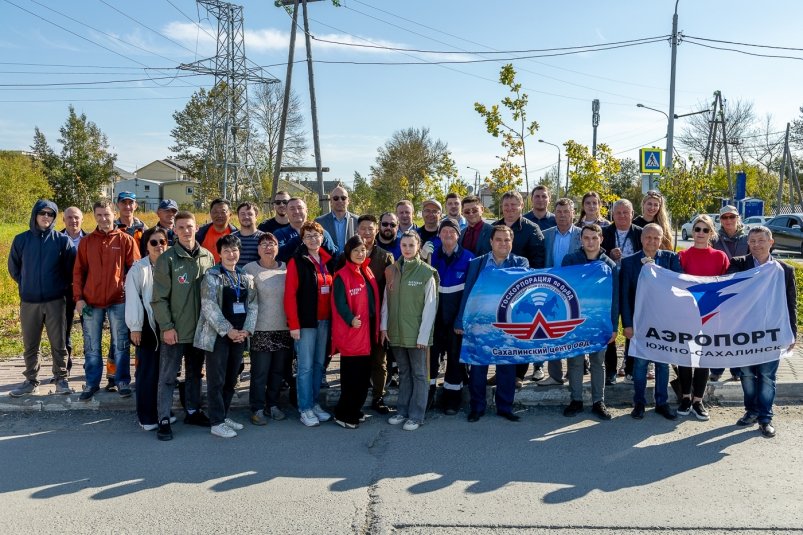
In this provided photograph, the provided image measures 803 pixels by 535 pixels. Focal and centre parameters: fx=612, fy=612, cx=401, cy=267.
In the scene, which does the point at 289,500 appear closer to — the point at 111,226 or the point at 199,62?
the point at 111,226

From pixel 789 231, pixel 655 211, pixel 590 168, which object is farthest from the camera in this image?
pixel 789 231

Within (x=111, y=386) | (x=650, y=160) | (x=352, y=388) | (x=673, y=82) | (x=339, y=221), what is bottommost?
(x=111, y=386)

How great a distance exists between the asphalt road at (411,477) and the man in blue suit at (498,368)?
0.15 metres

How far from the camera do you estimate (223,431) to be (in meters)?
5.69

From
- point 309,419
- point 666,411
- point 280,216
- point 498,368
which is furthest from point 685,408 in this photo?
point 280,216

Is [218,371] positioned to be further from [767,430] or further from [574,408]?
[767,430]

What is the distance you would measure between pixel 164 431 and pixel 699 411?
5209 mm

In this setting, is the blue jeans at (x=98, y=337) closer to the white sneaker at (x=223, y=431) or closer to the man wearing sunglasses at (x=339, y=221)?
the white sneaker at (x=223, y=431)

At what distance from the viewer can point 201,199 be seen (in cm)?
5025

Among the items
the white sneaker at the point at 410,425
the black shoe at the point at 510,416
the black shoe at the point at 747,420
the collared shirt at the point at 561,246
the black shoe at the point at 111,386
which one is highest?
the collared shirt at the point at 561,246

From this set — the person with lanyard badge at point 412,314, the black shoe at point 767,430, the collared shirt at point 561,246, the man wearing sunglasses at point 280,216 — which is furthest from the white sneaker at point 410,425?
the black shoe at point 767,430

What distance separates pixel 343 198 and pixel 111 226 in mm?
2704

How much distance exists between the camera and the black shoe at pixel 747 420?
5.89m

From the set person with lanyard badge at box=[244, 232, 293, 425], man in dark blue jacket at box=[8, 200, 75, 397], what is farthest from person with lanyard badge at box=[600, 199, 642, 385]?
man in dark blue jacket at box=[8, 200, 75, 397]
